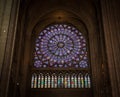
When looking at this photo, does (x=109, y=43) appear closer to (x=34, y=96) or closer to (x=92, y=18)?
(x=92, y=18)

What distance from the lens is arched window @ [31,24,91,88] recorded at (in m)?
14.9

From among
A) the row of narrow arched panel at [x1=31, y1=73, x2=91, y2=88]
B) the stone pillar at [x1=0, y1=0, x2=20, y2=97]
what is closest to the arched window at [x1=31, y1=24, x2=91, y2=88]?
the row of narrow arched panel at [x1=31, y1=73, x2=91, y2=88]

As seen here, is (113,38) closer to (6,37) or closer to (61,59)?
(6,37)

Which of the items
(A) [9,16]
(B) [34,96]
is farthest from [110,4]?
(B) [34,96]

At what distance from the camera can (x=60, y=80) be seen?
14945 millimetres

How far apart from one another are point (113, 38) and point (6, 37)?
500 cm

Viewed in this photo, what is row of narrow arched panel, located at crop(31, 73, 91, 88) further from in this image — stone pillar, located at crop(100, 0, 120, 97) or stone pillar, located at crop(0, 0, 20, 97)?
stone pillar, located at crop(0, 0, 20, 97)

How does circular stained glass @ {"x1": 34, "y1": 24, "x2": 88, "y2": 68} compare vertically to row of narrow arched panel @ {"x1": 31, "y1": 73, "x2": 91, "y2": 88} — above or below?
above

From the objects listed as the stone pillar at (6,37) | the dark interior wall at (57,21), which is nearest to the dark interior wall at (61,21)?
the dark interior wall at (57,21)

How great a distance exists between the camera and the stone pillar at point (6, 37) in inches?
331

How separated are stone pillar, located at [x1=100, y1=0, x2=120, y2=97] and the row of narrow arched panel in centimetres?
504

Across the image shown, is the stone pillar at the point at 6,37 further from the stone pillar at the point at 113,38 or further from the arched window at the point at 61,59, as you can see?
the arched window at the point at 61,59

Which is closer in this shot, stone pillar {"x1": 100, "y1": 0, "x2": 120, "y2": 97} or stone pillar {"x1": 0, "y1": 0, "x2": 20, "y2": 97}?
stone pillar {"x1": 0, "y1": 0, "x2": 20, "y2": 97}

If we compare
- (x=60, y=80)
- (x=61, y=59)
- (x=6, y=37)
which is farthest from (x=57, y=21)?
(x=6, y=37)
